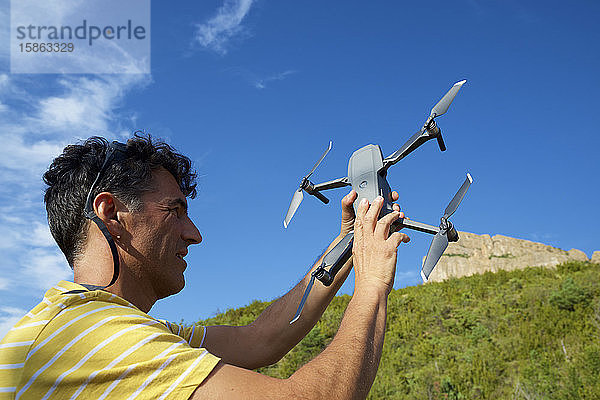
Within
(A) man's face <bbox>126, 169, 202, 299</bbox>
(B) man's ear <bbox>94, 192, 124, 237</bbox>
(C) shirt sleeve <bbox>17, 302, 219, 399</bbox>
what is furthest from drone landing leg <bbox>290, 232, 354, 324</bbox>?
(B) man's ear <bbox>94, 192, 124, 237</bbox>

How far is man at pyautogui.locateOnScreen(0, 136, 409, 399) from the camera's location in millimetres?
1428

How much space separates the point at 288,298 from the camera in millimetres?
2832

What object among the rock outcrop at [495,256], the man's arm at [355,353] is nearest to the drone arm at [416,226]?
the man's arm at [355,353]

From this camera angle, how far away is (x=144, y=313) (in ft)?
5.50

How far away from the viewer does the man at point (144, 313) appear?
1.43m

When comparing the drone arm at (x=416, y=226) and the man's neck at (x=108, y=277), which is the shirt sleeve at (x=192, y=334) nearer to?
the man's neck at (x=108, y=277)

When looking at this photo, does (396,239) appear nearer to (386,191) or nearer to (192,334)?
(386,191)

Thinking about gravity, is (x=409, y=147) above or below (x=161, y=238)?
above

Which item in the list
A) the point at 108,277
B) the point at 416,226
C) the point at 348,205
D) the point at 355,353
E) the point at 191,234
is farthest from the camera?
the point at 348,205

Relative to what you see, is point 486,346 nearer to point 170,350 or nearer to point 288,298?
point 288,298

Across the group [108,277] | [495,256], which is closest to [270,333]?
[108,277]

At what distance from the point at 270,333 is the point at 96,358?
53.4 inches

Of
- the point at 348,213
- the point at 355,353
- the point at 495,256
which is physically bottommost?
the point at 355,353

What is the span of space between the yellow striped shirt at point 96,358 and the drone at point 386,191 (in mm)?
712
